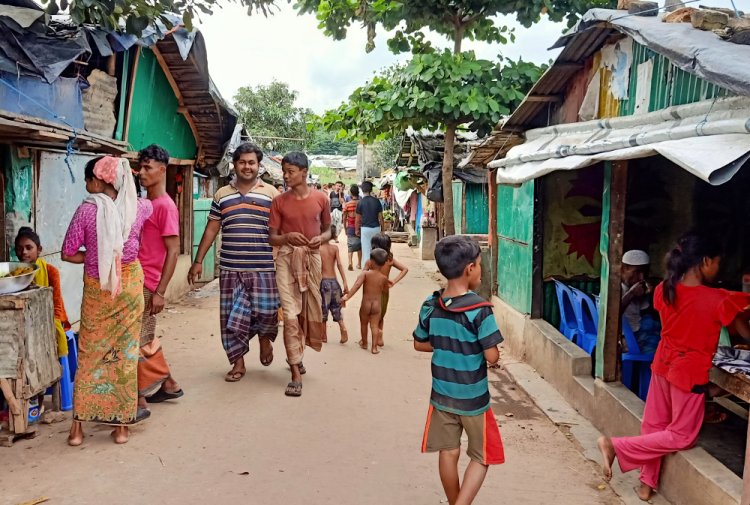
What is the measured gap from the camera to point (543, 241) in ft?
22.9

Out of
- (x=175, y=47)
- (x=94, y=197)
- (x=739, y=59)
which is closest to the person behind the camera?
(x=739, y=59)

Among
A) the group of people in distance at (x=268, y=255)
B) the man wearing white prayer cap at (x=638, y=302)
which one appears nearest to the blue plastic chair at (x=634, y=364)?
the man wearing white prayer cap at (x=638, y=302)

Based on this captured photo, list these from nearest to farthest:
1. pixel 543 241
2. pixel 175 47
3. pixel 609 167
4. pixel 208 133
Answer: pixel 609 167 < pixel 543 241 < pixel 175 47 < pixel 208 133

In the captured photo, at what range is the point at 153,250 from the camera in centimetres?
466

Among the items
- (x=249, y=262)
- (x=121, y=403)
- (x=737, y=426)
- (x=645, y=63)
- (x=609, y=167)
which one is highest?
(x=645, y=63)

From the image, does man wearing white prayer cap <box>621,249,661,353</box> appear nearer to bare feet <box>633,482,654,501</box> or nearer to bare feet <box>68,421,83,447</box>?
bare feet <box>633,482,654,501</box>

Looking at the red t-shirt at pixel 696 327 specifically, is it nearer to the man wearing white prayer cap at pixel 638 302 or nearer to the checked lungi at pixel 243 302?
the man wearing white prayer cap at pixel 638 302

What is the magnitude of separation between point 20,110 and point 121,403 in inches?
100

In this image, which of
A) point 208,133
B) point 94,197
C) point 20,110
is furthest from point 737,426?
point 208,133

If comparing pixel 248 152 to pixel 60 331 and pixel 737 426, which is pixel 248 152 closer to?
pixel 60 331

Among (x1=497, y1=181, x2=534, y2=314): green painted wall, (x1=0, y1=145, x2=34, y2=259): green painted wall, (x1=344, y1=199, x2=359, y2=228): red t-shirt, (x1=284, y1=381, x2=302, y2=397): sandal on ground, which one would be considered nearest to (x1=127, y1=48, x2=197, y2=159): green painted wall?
(x1=0, y1=145, x2=34, y2=259): green painted wall

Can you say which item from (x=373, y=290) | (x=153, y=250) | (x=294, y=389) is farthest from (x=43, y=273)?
(x=373, y=290)

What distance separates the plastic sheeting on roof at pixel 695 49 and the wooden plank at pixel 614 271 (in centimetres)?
108

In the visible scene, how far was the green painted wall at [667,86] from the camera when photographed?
149 inches
